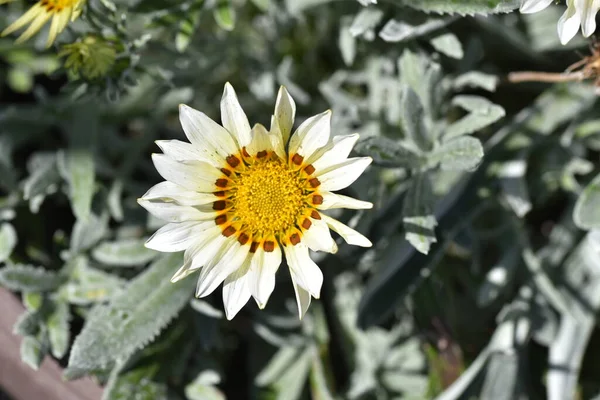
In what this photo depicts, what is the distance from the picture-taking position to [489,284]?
175cm

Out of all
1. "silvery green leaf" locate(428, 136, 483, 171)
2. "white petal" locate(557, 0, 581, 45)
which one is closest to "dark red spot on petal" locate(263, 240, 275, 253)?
"silvery green leaf" locate(428, 136, 483, 171)

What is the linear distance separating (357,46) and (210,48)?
15.4 inches

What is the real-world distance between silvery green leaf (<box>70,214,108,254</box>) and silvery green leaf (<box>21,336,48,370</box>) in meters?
0.24

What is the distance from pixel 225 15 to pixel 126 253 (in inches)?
23.1

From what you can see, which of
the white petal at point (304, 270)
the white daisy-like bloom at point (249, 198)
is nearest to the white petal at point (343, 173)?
the white daisy-like bloom at point (249, 198)

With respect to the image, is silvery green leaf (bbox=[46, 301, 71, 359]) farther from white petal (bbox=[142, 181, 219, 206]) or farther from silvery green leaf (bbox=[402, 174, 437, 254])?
silvery green leaf (bbox=[402, 174, 437, 254])

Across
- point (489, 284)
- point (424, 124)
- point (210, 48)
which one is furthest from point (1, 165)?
point (489, 284)

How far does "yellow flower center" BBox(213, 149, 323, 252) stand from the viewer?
4.04 feet

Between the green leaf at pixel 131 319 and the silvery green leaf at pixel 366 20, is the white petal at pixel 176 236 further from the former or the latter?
the silvery green leaf at pixel 366 20

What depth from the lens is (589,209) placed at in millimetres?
1552

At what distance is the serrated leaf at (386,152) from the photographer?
1.34 m

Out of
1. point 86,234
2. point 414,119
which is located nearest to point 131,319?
point 86,234

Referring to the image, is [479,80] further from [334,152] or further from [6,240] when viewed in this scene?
[6,240]

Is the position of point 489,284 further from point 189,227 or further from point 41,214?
point 41,214
